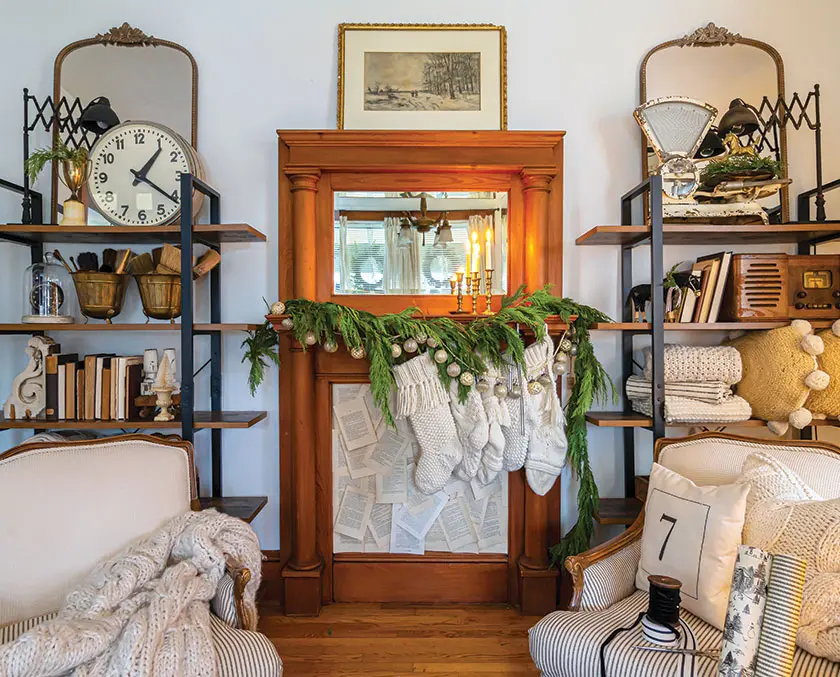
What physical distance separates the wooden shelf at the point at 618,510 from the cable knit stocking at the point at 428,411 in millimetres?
639

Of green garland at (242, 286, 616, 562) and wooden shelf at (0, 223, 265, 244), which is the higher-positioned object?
wooden shelf at (0, 223, 265, 244)

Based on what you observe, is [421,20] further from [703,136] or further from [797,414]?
[797,414]

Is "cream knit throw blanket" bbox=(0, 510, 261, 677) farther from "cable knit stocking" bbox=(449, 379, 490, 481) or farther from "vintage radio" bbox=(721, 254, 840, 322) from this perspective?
"vintage radio" bbox=(721, 254, 840, 322)

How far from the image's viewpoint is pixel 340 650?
7.05ft

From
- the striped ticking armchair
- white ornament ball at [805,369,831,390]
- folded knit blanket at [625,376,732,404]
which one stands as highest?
white ornament ball at [805,369,831,390]

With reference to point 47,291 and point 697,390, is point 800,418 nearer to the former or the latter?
point 697,390

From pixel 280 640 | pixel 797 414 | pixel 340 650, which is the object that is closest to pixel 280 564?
pixel 280 640

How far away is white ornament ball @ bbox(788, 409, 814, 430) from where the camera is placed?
213cm

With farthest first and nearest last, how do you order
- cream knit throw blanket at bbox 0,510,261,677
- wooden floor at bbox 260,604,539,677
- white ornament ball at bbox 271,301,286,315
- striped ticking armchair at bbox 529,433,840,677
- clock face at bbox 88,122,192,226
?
clock face at bbox 88,122,192,226 → white ornament ball at bbox 271,301,286,315 → wooden floor at bbox 260,604,539,677 → striped ticking armchair at bbox 529,433,840,677 → cream knit throw blanket at bbox 0,510,261,677

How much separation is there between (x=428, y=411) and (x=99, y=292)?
4.69ft

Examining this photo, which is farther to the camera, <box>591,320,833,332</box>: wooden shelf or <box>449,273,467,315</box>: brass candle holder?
<box>449,273,467,315</box>: brass candle holder

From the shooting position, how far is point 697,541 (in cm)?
159

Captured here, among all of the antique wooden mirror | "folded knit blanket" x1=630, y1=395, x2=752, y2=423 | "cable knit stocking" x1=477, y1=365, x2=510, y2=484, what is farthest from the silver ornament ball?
"folded knit blanket" x1=630, y1=395, x2=752, y2=423

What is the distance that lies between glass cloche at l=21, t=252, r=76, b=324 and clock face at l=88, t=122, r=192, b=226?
313 millimetres
